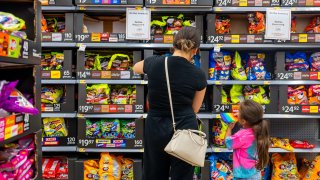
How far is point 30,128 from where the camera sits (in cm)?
146

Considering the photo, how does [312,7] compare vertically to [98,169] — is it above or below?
above

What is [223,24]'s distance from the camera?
372cm

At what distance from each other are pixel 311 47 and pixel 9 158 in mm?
3270

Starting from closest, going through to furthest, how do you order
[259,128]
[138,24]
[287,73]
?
[259,128]
[138,24]
[287,73]

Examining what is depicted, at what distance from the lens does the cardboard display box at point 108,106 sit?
3.55 metres

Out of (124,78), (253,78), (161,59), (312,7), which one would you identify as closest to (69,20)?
(124,78)

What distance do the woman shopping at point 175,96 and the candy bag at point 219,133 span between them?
1578 millimetres

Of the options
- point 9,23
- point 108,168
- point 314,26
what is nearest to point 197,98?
point 9,23

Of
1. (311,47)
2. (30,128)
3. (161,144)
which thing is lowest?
(161,144)

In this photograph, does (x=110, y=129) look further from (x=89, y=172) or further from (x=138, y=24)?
(x=138, y=24)

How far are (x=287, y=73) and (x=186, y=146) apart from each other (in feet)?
6.73

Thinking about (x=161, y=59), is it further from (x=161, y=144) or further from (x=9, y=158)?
(x=9, y=158)

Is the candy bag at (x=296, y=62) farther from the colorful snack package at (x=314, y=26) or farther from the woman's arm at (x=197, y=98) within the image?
the woman's arm at (x=197, y=98)

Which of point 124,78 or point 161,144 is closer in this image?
point 161,144
